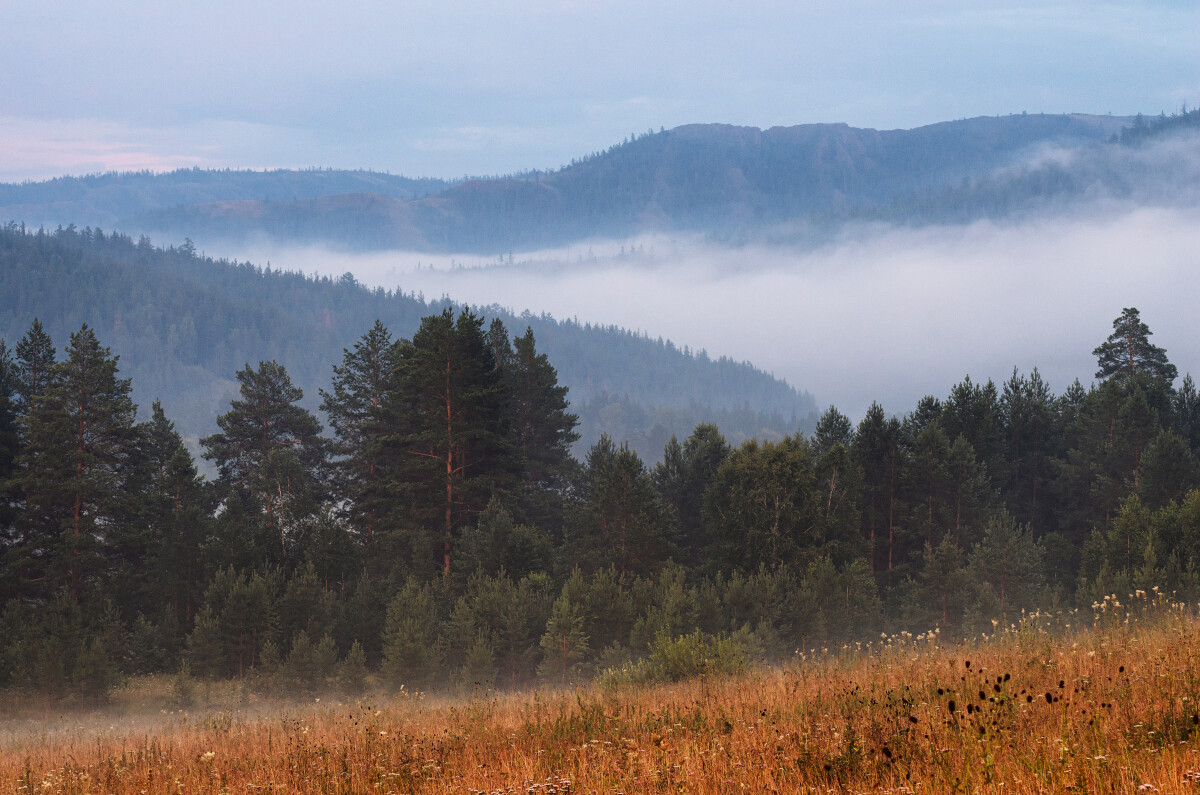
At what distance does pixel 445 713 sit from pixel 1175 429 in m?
74.0

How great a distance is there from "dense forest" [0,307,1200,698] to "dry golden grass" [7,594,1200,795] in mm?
20486

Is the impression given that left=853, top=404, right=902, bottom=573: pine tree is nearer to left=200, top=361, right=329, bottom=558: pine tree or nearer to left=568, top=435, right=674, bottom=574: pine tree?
left=568, top=435, right=674, bottom=574: pine tree

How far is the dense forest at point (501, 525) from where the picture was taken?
41.0m

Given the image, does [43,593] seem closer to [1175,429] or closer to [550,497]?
[550,497]

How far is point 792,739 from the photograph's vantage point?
9047mm

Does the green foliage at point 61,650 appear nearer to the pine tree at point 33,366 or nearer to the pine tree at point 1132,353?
the pine tree at point 33,366

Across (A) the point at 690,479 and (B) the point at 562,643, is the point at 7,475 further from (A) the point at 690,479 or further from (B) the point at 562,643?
(A) the point at 690,479

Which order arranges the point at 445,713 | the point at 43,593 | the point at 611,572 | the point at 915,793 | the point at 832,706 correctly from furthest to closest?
the point at 43,593 → the point at 611,572 → the point at 445,713 → the point at 832,706 → the point at 915,793

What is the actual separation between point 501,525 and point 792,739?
133ft

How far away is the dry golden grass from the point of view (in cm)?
707

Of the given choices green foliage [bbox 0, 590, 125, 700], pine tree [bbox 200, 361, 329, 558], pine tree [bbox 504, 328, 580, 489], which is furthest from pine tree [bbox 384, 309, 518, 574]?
green foliage [bbox 0, 590, 125, 700]

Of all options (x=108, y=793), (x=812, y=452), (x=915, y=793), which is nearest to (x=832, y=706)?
(x=915, y=793)

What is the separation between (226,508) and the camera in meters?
54.0

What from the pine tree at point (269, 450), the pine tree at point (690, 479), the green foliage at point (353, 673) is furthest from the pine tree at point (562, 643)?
the pine tree at point (269, 450)
